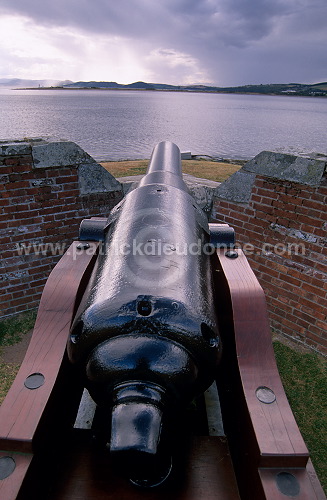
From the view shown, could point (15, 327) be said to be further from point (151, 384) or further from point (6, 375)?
point (151, 384)

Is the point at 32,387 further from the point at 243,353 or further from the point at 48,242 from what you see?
the point at 48,242

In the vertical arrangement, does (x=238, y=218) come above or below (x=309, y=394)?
above

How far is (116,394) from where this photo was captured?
0.99m

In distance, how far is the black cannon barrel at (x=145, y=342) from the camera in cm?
93

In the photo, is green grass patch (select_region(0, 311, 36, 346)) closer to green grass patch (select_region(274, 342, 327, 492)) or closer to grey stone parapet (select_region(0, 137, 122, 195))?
grey stone parapet (select_region(0, 137, 122, 195))

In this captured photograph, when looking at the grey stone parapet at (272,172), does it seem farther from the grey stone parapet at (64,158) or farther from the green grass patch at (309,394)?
the green grass patch at (309,394)

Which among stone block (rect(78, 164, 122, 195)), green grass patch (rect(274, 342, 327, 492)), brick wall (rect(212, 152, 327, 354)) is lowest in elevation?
green grass patch (rect(274, 342, 327, 492))

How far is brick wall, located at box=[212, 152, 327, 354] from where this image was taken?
8.73 feet

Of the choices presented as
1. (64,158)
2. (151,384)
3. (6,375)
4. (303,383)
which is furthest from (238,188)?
(151,384)

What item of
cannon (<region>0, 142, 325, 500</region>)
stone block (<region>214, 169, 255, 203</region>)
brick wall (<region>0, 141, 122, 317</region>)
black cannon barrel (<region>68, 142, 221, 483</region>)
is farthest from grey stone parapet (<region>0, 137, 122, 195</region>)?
black cannon barrel (<region>68, 142, 221, 483</region>)

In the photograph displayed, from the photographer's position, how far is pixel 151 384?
3.24 ft

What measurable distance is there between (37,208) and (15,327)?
3.20 ft

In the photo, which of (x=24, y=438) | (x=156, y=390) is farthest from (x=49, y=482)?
(x=156, y=390)

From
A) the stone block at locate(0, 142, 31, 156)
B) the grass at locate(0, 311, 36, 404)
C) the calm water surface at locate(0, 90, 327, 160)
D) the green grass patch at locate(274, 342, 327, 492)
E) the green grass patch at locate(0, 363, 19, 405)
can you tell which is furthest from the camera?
the calm water surface at locate(0, 90, 327, 160)
